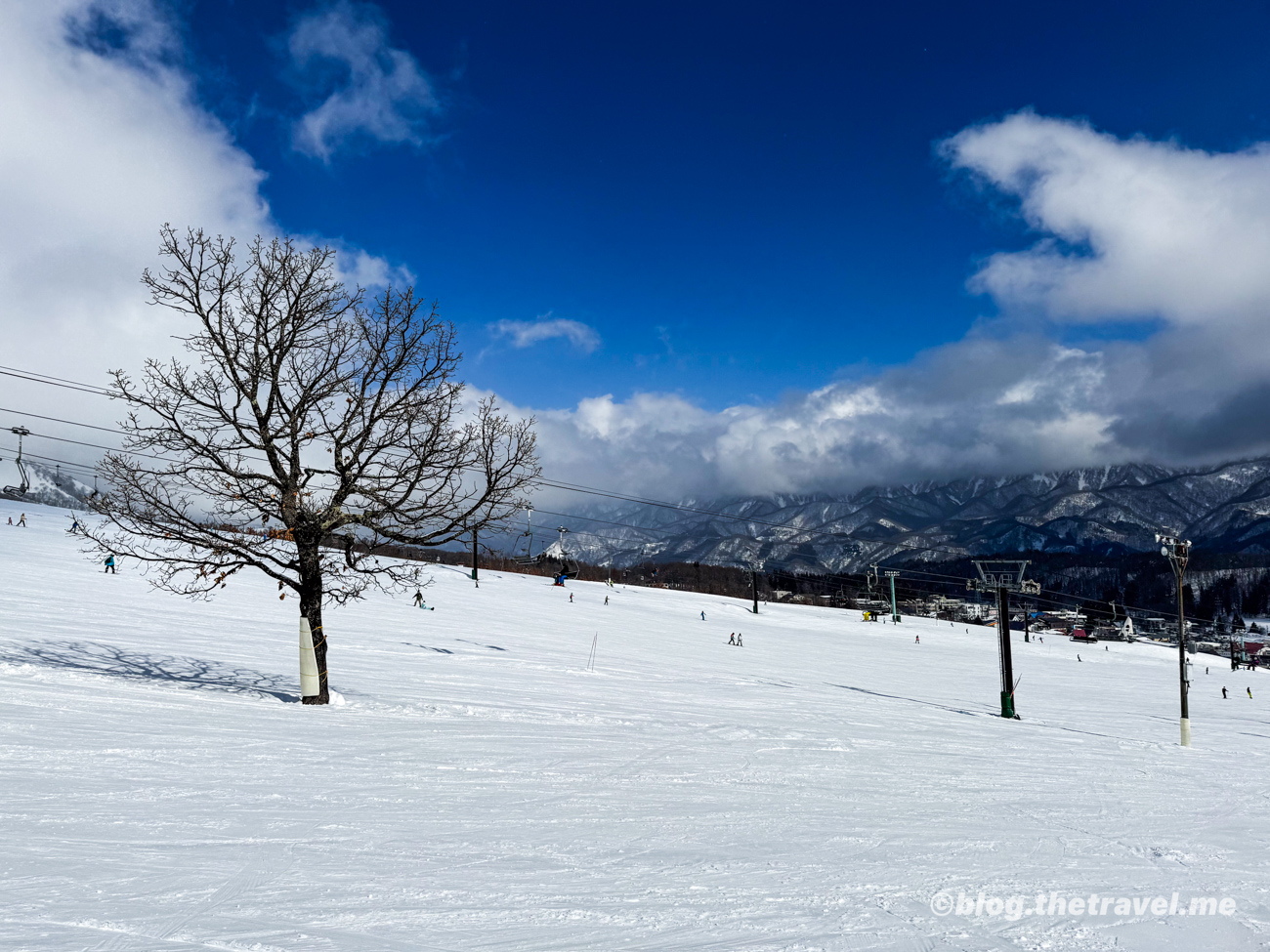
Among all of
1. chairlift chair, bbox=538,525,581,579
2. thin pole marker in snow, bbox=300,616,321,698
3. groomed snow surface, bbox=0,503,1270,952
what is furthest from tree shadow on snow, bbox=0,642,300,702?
chairlift chair, bbox=538,525,581,579

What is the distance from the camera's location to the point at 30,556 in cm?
3784

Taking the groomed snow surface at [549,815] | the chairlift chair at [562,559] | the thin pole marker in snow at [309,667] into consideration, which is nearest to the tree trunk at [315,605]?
the thin pole marker in snow at [309,667]

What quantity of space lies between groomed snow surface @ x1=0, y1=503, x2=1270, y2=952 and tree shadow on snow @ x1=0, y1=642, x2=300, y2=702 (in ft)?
0.54

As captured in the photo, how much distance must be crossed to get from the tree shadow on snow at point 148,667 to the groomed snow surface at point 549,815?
0.16 m

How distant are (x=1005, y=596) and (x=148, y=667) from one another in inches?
1310

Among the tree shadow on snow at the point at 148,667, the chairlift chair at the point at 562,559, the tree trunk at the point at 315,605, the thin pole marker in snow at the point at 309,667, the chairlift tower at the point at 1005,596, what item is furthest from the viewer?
the chairlift chair at the point at 562,559

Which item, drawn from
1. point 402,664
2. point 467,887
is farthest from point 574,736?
point 402,664

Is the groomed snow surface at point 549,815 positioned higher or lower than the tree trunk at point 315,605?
lower

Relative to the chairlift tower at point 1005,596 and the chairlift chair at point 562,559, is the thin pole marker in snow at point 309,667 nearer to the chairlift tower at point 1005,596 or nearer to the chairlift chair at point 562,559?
the chairlift tower at point 1005,596

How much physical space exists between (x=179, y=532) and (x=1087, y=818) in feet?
53.2

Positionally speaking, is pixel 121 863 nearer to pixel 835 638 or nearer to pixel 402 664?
pixel 402 664

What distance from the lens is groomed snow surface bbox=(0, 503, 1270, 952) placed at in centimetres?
521

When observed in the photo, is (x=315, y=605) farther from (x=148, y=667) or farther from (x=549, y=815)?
(x=549, y=815)

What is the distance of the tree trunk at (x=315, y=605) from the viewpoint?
14.0m
